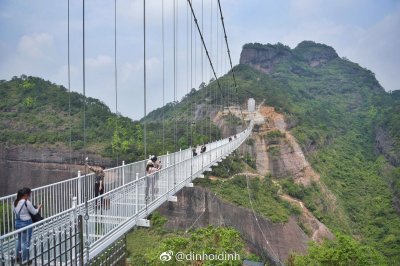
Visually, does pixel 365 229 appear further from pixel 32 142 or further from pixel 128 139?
pixel 32 142

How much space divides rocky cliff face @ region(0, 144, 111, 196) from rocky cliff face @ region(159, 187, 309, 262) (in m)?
5.89

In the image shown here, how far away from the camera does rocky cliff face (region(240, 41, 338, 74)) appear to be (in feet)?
234

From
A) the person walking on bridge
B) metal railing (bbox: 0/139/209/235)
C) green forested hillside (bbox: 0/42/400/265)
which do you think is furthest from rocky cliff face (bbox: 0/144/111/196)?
the person walking on bridge

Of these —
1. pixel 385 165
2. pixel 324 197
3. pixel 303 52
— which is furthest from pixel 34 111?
pixel 303 52

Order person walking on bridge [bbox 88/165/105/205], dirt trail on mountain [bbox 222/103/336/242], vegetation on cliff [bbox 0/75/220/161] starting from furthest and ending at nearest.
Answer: dirt trail on mountain [bbox 222/103/336/242]
vegetation on cliff [bbox 0/75/220/161]
person walking on bridge [bbox 88/165/105/205]

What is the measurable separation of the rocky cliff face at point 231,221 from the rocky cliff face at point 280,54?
52.2m

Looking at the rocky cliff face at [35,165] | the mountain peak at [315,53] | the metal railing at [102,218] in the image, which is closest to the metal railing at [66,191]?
the metal railing at [102,218]

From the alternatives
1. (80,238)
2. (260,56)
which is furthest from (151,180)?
(260,56)

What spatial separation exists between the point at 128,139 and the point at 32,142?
6336 millimetres

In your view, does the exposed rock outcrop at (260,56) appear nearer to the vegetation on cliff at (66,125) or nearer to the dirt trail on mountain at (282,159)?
the dirt trail on mountain at (282,159)

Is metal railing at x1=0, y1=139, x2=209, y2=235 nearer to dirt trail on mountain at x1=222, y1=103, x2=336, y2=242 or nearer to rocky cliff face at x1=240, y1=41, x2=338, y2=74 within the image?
dirt trail on mountain at x1=222, y1=103, x2=336, y2=242

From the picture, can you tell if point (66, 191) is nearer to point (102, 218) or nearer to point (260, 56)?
point (102, 218)

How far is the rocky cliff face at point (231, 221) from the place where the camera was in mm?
20641

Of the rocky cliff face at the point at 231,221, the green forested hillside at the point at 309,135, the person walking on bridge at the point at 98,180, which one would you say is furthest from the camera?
the green forested hillside at the point at 309,135
